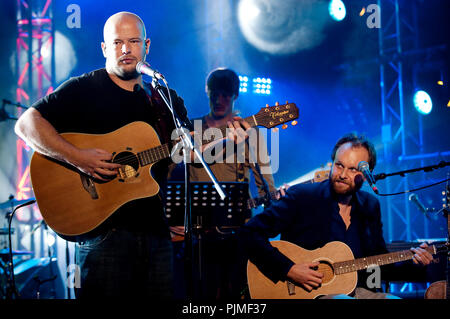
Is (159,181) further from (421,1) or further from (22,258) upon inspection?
(421,1)

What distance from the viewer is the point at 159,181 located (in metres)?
3.19

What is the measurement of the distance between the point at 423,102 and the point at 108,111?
720 centimetres

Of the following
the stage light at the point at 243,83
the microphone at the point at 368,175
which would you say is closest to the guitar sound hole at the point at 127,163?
the microphone at the point at 368,175

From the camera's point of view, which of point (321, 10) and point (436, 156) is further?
point (321, 10)

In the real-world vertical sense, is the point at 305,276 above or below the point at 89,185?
below

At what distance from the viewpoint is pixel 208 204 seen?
398cm

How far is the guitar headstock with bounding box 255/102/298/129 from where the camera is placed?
10.8 ft

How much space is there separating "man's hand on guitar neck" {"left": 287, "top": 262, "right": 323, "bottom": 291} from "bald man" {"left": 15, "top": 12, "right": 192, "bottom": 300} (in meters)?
1.10
